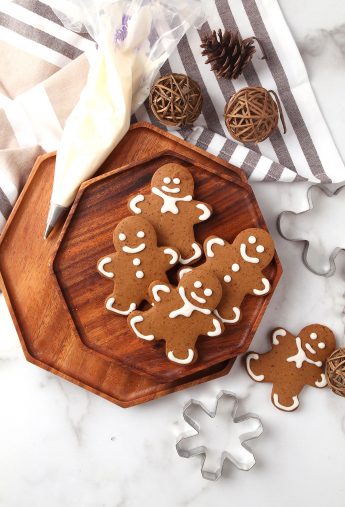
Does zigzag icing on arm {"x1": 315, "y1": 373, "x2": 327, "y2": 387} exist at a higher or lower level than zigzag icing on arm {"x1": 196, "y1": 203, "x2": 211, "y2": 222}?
lower

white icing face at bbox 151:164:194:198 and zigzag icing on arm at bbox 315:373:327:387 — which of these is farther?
zigzag icing on arm at bbox 315:373:327:387

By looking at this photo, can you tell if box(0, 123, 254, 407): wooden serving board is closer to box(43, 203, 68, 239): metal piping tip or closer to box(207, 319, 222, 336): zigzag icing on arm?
box(43, 203, 68, 239): metal piping tip

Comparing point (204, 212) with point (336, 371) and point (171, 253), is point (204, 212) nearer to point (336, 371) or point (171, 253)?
point (171, 253)

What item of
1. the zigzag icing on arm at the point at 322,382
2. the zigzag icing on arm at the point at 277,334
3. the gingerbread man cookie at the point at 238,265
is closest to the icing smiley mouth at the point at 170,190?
the gingerbread man cookie at the point at 238,265

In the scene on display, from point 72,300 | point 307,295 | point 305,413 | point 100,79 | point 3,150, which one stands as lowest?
point 305,413

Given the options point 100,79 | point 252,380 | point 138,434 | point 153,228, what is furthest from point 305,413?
point 100,79

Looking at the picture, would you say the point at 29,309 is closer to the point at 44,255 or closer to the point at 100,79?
the point at 44,255

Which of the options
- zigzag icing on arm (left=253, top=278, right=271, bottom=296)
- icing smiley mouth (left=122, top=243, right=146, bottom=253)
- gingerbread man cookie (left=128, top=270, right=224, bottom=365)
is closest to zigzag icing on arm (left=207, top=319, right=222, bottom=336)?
gingerbread man cookie (left=128, top=270, right=224, bottom=365)
